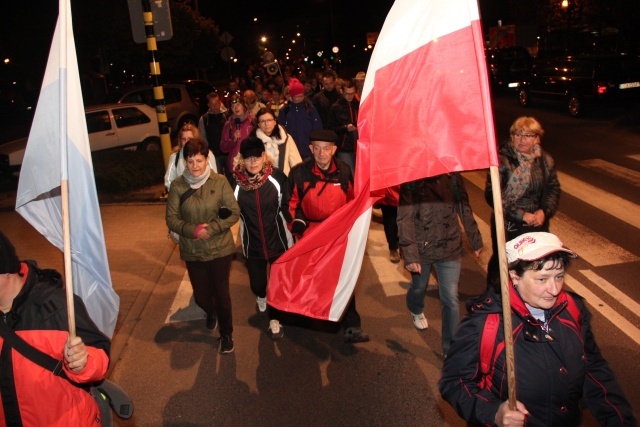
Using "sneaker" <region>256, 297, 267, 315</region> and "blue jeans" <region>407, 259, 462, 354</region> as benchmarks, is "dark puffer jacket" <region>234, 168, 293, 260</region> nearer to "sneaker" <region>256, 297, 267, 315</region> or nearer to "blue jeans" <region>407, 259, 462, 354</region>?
"sneaker" <region>256, 297, 267, 315</region>

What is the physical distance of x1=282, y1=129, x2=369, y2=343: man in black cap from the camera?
5.12 m

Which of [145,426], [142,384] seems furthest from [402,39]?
[142,384]

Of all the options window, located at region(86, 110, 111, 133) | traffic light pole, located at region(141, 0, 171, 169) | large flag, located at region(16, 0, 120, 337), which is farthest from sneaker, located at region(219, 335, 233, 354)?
window, located at region(86, 110, 111, 133)

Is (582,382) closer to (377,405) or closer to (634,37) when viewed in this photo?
(377,405)

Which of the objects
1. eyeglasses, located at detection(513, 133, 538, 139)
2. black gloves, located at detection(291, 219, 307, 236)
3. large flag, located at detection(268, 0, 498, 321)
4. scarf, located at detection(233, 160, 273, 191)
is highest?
large flag, located at detection(268, 0, 498, 321)

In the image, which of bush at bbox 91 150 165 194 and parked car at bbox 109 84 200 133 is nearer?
bush at bbox 91 150 165 194

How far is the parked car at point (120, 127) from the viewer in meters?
15.3

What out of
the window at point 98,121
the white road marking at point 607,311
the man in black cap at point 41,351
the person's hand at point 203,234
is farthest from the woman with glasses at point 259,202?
the window at point 98,121

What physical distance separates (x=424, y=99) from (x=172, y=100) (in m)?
18.0

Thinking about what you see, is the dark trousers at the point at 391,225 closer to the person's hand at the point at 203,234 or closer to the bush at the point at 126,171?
the person's hand at the point at 203,234

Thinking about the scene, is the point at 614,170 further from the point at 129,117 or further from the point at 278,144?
the point at 129,117

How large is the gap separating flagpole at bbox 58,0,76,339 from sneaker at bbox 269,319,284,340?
327 cm

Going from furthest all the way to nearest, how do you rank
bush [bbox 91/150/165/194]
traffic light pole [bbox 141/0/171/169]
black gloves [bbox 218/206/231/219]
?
bush [bbox 91/150/165/194]
traffic light pole [bbox 141/0/171/169]
black gloves [bbox 218/206/231/219]

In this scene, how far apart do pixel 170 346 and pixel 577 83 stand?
16.8 metres
